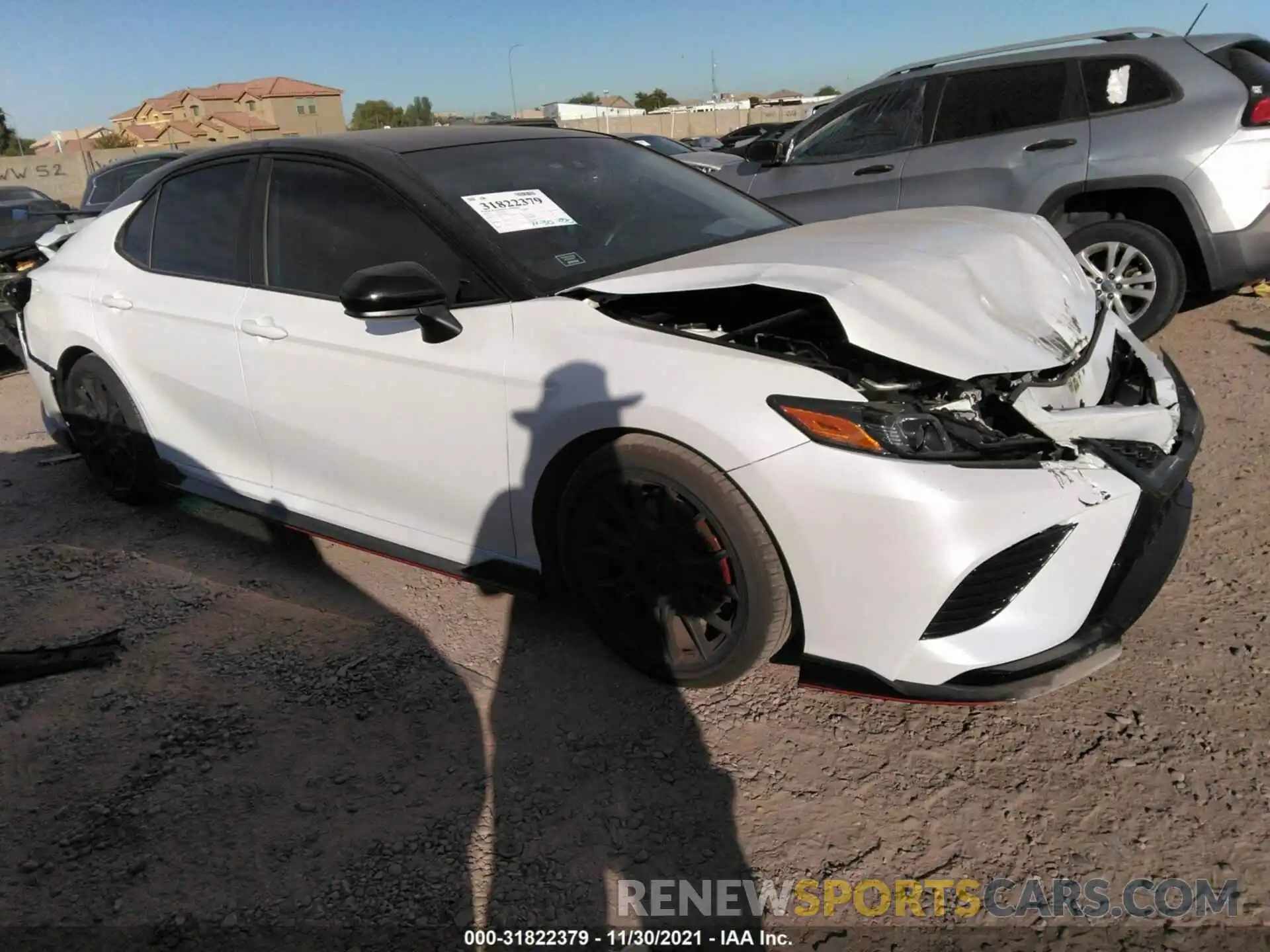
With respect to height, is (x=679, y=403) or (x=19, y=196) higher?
(x=19, y=196)

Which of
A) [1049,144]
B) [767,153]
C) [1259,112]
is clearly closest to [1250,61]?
[1259,112]

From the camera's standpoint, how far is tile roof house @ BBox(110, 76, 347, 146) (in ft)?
188

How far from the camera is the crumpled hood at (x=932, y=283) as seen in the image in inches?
90.1

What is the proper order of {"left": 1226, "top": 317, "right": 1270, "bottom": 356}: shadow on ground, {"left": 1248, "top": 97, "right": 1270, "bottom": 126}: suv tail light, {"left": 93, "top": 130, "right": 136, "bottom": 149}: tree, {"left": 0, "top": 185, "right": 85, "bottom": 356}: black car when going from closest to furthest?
{"left": 1248, "top": 97, "right": 1270, "bottom": 126}: suv tail light, {"left": 1226, "top": 317, "right": 1270, "bottom": 356}: shadow on ground, {"left": 0, "top": 185, "right": 85, "bottom": 356}: black car, {"left": 93, "top": 130, "right": 136, "bottom": 149}: tree

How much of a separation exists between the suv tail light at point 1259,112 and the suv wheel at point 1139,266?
2.19 ft

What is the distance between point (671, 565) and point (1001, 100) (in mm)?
4558

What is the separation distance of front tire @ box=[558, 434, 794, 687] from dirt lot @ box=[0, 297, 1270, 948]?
0.18 m

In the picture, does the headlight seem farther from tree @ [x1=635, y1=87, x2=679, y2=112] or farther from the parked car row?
tree @ [x1=635, y1=87, x2=679, y2=112]

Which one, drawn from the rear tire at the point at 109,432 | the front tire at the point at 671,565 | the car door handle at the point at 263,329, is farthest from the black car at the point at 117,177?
the front tire at the point at 671,565

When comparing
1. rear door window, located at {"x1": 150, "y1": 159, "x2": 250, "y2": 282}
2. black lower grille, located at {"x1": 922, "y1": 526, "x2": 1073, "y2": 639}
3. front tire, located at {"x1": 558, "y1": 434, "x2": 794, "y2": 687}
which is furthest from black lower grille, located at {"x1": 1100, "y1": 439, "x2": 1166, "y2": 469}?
rear door window, located at {"x1": 150, "y1": 159, "x2": 250, "y2": 282}

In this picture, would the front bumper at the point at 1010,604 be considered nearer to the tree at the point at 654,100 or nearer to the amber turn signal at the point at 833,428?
the amber turn signal at the point at 833,428

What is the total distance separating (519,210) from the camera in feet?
9.65

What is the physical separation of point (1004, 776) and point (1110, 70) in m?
4.59

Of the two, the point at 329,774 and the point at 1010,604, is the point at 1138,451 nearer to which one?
the point at 1010,604
